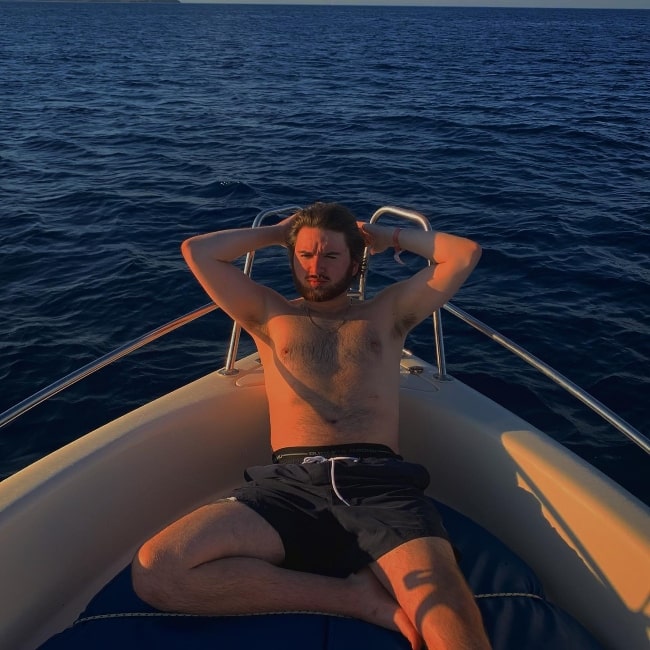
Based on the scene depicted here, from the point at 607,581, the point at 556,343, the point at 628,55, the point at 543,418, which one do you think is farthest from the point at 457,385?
the point at 628,55

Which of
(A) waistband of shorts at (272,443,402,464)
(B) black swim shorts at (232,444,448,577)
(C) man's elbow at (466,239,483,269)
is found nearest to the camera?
(B) black swim shorts at (232,444,448,577)

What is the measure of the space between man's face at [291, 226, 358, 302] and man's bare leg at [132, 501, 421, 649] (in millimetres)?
1125

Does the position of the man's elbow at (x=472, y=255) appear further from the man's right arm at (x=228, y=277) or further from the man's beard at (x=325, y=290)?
the man's right arm at (x=228, y=277)

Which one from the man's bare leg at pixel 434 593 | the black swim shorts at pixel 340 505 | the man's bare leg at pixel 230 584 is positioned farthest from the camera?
the black swim shorts at pixel 340 505

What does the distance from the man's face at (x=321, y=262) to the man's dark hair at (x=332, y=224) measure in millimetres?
25

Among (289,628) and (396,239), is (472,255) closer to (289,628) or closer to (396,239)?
(396,239)

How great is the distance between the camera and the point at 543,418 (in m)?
5.12

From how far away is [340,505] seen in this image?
94.1 inches

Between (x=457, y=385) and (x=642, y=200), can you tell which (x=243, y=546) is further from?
(x=642, y=200)

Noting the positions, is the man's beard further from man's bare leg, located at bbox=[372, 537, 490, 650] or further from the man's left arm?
man's bare leg, located at bbox=[372, 537, 490, 650]

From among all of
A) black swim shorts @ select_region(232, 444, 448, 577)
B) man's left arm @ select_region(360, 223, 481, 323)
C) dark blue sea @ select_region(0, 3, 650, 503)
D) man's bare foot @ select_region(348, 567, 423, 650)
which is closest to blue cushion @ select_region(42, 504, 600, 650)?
man's bare foot @ select_region(348, 567, 423, 650)

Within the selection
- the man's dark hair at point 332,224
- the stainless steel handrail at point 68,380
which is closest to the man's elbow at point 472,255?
the man's dark hair at point 332,224

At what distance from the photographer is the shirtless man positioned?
209cm

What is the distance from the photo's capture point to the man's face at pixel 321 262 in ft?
9.48
